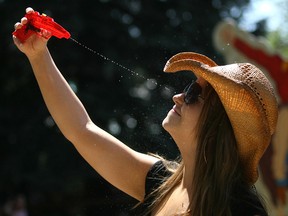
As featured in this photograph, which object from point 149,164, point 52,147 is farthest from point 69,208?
point 149,164

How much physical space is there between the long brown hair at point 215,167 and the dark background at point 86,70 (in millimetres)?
5504

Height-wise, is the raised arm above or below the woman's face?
below

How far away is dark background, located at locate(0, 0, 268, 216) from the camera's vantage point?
26.6ft

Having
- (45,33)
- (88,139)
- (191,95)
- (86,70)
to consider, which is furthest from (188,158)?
(86,70)

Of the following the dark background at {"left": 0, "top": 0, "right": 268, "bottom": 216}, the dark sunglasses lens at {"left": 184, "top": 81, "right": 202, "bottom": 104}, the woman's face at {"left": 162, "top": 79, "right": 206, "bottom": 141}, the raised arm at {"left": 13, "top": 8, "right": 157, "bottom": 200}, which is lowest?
the dark background at {"left": 0, "top": 0, "right": 268, "bottom": 216}

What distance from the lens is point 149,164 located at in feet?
8.55

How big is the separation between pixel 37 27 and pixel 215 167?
822mm

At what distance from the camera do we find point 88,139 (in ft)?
8.45

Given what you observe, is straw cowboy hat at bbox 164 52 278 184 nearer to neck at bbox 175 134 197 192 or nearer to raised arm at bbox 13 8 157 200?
neck at bbox 175 134 197 192

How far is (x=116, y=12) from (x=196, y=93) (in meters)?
6.36

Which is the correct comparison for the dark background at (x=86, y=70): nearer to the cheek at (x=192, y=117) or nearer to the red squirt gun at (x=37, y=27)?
the red squirt gun at (x=37, y=27)

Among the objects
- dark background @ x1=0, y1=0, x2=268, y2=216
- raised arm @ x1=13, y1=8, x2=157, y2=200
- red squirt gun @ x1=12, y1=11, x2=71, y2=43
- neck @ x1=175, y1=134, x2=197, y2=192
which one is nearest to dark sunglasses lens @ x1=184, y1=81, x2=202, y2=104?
neck @ x1=175, y1=134, x2=197, y2=192

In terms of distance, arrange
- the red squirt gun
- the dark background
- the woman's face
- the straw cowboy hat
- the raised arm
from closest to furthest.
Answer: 1. the straw cowboy hat
2. the woman's face
3. the red squirt gun
4. the raised arm
5. the dark background

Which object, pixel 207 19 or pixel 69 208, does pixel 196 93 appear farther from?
pixel 69 208
